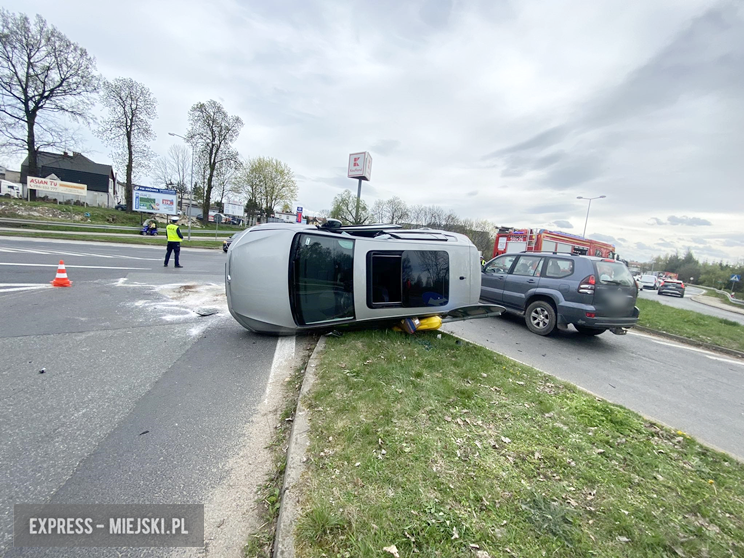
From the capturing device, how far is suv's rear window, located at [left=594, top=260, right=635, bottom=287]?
5994 mm

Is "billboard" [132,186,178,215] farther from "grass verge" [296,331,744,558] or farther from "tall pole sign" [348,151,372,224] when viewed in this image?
"grass verge" [296,331,744,558]

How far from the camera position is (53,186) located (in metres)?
32.2

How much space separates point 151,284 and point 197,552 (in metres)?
8.45

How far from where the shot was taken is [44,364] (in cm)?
363

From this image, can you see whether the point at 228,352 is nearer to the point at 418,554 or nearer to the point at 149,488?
the point at 149,488

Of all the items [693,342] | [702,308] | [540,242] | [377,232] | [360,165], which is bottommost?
[702,308]

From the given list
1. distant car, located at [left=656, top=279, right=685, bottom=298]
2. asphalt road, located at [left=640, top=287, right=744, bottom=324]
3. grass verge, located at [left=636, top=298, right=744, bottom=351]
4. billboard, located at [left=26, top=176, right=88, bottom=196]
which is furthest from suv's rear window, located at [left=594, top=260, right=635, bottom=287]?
billboard, located at [left=26, top=176, right=88, bottom=196]

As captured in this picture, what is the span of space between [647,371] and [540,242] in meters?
10.9

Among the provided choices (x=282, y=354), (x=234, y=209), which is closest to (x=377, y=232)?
(x=282, y=354)

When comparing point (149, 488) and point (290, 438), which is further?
point (290, 438)

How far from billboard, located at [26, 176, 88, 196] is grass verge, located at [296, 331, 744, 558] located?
144 feet

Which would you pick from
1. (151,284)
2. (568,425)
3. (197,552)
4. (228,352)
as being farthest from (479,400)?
(151,284)

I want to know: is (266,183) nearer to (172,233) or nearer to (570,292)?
(172,233)

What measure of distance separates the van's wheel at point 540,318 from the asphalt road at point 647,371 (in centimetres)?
20
